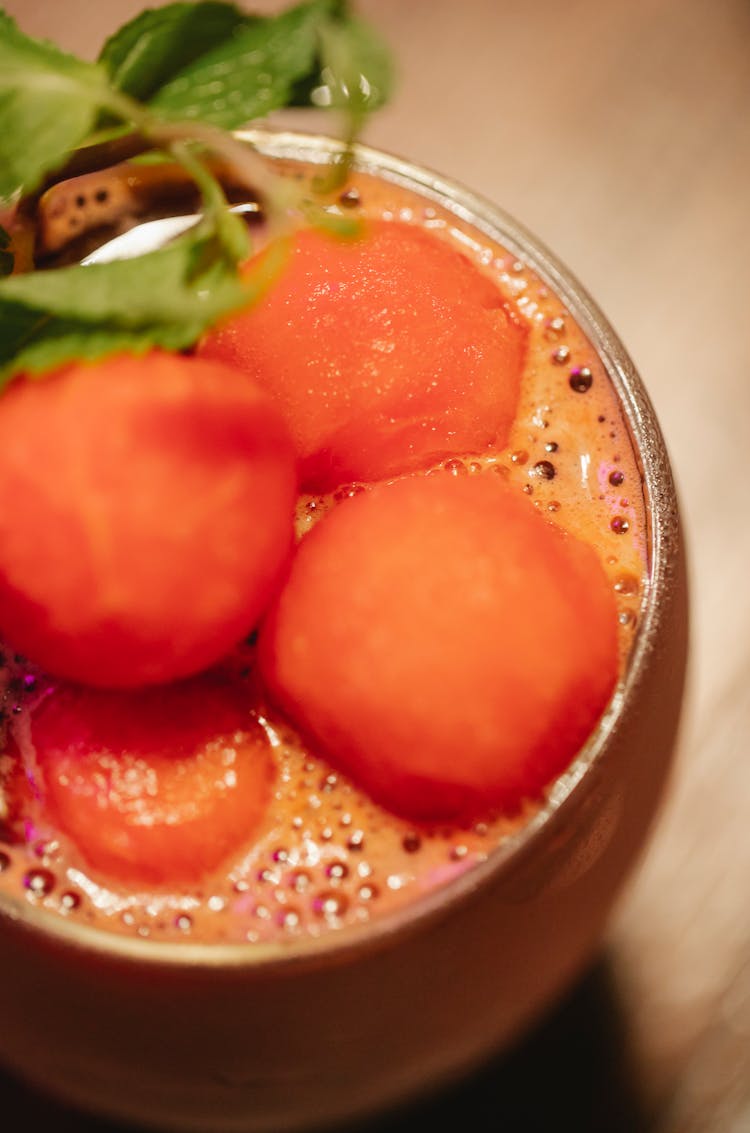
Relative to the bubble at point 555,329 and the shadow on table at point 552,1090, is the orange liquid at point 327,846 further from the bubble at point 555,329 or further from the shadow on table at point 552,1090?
the shadow on table at point 552,1090

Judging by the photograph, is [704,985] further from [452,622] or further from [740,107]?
[740,107]

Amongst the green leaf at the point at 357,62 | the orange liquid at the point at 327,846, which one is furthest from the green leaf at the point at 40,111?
the orange liquid at the point at 327,846

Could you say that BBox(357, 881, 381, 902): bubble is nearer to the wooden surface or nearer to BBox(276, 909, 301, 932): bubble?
BBox(276, 909, 301, 932): bubble

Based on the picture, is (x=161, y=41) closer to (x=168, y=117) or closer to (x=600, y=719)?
(x=168, y=117)

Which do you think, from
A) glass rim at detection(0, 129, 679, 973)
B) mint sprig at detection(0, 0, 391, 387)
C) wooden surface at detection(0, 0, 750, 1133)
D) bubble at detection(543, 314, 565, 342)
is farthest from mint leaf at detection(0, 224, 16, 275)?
wooden surface at detection(0, 0, 750, 1133)

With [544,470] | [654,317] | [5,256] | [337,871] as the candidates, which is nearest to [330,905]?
[337,871]
